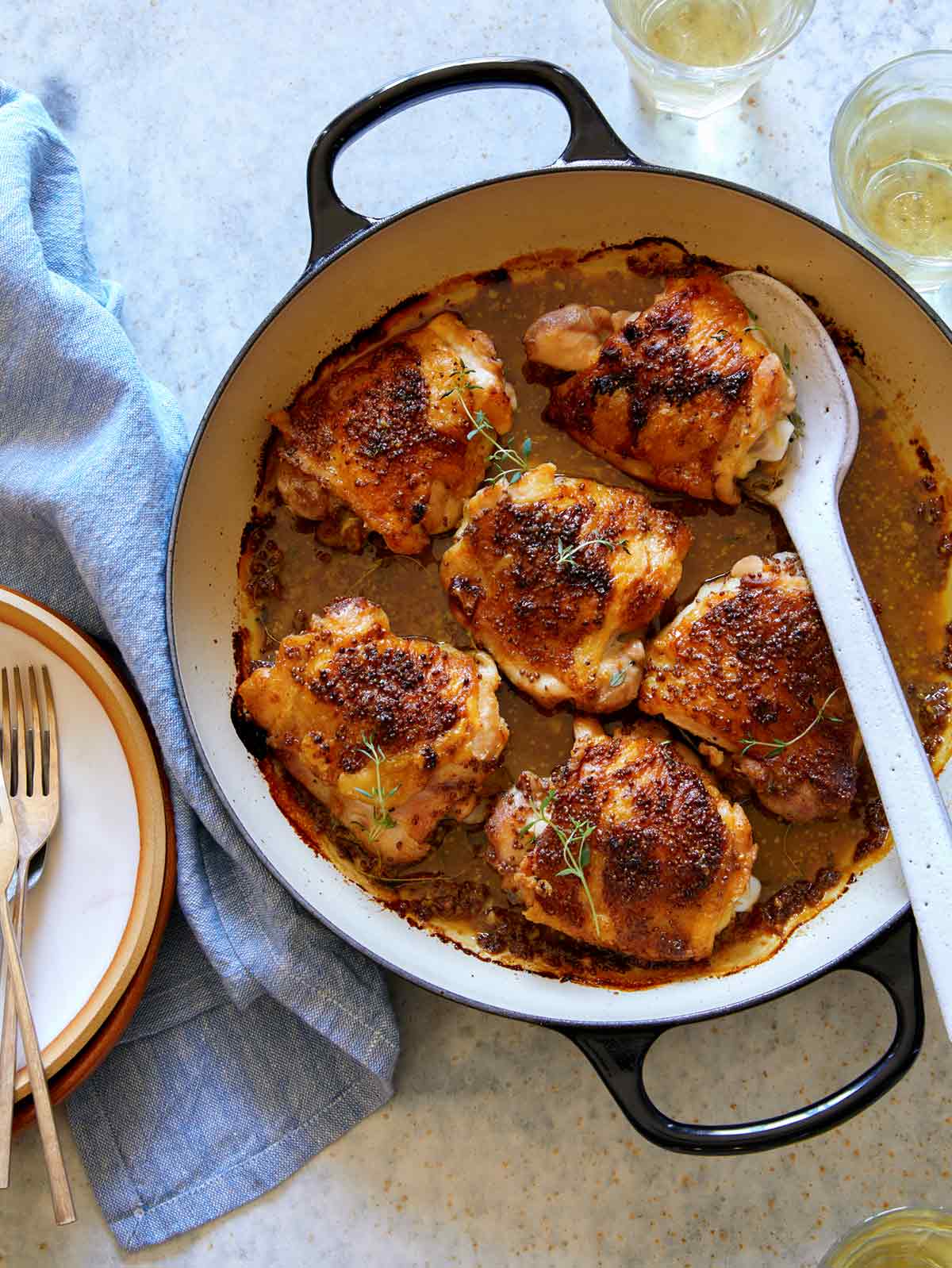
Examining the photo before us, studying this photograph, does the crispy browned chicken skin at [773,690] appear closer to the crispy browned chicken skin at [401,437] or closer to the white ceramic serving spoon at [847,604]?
the white ceramic serving spoon at [847,604]

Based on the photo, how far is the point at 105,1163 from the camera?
2.67 m

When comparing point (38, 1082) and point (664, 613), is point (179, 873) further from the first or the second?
point (664, 613)

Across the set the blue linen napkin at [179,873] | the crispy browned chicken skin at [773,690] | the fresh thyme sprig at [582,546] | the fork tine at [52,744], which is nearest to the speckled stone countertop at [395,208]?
the blue linen napkin at [179,873]

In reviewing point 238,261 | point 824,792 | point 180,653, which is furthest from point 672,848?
point 238,261

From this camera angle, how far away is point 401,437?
2.57 m

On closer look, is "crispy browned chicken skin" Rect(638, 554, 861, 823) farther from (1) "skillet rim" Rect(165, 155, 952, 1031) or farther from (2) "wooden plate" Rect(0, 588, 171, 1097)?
(2) "wooden plate" Rect(0, 588, 171, 1097)

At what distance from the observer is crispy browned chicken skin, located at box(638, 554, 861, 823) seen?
249 centimetres

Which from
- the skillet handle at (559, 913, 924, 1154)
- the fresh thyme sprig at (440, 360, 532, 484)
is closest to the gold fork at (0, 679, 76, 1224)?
the skillet handle at (559, 913, 924, 1154)

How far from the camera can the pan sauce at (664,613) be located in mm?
2619

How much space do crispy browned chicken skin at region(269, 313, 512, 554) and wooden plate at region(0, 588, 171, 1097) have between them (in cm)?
59

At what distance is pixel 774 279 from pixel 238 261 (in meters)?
1.24

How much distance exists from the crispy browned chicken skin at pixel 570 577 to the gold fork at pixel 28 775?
3.08ft

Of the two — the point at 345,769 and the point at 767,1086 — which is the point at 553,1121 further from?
the point at 345,769

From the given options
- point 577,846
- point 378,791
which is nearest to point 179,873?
point 378,791
